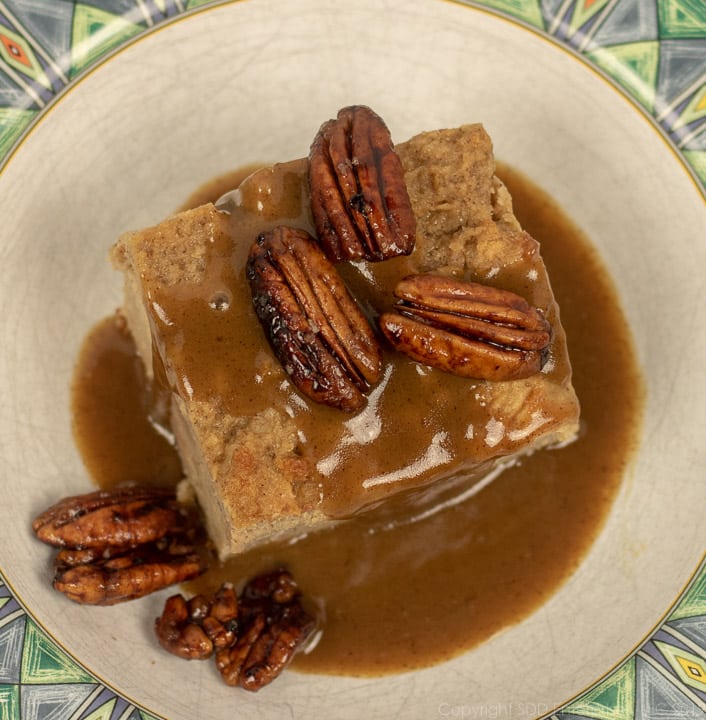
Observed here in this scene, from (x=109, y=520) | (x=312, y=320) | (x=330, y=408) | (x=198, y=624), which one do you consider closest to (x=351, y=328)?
(x=312, y=320)

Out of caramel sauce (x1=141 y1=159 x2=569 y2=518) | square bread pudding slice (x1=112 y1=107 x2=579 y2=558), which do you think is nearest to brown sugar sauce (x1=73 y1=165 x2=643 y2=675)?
square bread pudding slice (x1=112 y1=107 x2=579 y2=558)

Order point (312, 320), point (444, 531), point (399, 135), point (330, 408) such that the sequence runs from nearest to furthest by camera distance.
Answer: point (312, 320) → point (330, 408) → point (444, 531) → point (399, 135)

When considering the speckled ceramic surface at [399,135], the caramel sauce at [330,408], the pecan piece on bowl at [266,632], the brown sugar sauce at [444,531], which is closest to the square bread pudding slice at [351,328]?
the caramel sauce at [330,408]

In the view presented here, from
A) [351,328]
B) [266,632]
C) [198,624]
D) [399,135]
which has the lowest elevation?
[266,632]

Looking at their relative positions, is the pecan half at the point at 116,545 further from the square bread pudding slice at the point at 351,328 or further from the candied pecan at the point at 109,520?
the square bread pudding slice at the point at 351,328

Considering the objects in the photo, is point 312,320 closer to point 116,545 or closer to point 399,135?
point 116,545

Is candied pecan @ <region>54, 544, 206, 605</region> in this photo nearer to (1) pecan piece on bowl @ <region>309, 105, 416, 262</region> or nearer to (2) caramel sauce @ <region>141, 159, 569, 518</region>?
(2) caramel sauce @ <region>141, 159, 569, 518</region>
